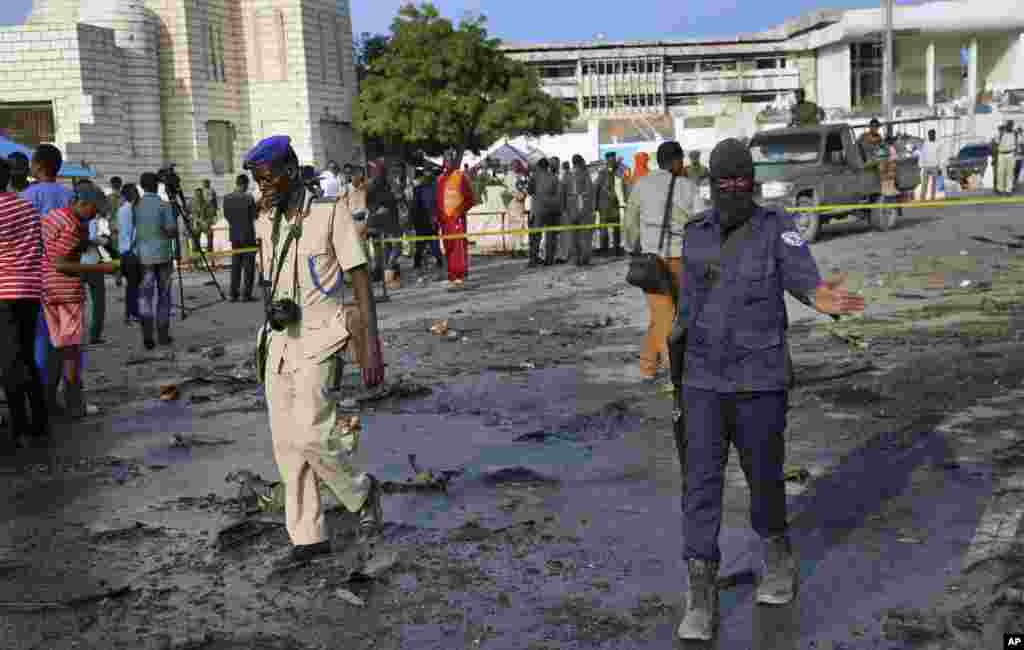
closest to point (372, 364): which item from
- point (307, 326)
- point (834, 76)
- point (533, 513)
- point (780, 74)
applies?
point (307, 326)

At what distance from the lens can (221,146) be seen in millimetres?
44594

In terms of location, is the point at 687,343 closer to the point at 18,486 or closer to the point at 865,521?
the point at 865,521

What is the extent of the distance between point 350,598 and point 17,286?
400cm

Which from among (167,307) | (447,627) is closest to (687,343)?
(447,627)

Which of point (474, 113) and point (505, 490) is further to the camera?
point (474, 113)

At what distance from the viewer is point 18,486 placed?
6.69 metres

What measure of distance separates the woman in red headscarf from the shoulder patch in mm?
13212

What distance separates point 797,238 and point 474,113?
46.3m

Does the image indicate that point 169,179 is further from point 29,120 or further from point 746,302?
point 29,120

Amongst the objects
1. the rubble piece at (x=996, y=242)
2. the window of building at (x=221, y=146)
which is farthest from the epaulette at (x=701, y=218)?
the window of building at (x=221, y=146)

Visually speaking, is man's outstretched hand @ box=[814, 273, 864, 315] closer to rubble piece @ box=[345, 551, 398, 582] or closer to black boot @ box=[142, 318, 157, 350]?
rubble piece @ box=[345, 551, 398, 582]

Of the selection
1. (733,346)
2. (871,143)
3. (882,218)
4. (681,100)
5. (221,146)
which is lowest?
(882,218)

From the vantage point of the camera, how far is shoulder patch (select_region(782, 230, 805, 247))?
3920mm

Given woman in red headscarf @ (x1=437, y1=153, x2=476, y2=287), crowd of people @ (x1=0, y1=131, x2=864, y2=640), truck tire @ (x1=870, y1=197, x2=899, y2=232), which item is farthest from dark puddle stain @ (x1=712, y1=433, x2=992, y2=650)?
truck tire @ (x1=870, y1=197, x2=899, y2=232)
